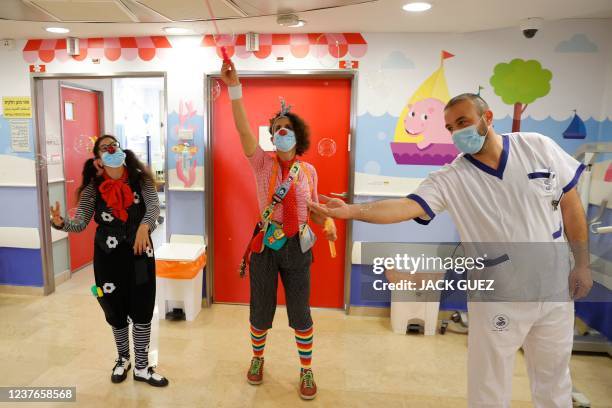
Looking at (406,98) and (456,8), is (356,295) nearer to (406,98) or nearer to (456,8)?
(406,98)

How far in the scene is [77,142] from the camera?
3.92 metres

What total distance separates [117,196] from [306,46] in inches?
68.5

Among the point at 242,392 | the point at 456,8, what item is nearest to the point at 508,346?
the point at 242,392

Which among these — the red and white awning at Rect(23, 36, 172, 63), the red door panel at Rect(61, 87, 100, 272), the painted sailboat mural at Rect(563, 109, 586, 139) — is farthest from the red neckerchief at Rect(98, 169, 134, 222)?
the painted sailboat mural at Rect(563, 109, 586, 139)

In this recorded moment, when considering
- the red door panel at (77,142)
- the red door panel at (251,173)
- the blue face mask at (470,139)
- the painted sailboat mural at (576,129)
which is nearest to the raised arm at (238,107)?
the blue face mask at (470,139)

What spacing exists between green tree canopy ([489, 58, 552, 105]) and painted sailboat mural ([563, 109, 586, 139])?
0.27 meters

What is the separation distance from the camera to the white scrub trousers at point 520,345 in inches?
53.2

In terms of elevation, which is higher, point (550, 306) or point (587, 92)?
point (587, 92)

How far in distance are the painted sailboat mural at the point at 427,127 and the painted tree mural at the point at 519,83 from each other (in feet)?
1.22

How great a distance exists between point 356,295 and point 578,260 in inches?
73.3

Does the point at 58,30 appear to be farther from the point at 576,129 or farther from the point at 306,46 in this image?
the point at 576,129

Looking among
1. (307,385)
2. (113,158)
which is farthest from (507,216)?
(113,158)

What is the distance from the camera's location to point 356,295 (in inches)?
124

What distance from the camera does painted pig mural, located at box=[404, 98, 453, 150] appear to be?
287 centimetres
